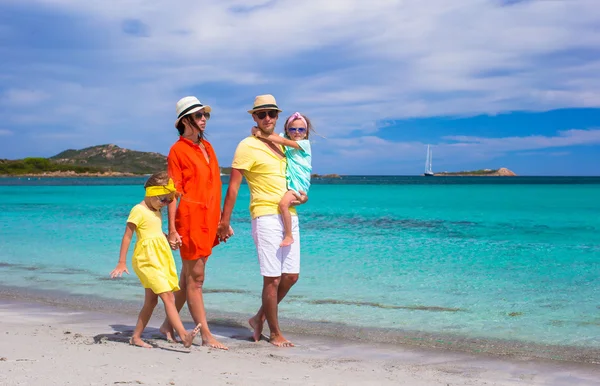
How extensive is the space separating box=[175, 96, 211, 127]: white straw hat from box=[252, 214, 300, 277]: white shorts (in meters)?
0.99

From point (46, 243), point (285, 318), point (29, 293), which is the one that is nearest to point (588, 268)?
point (285, 318)

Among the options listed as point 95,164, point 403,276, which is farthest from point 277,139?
point 95,164

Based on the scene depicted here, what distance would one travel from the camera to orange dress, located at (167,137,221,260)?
4629mm

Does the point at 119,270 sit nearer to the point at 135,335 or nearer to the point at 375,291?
the point at 135,335

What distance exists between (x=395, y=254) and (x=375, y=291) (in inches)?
158

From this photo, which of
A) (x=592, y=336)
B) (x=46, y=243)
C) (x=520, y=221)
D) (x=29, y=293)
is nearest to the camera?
(x=592, y=336)

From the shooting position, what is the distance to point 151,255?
457 cm

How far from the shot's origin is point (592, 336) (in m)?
5.64

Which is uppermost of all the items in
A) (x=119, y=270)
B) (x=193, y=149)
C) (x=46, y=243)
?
(x=193, y=149)

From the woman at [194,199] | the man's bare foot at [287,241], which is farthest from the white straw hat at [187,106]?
the man's bare foot at [287,241]

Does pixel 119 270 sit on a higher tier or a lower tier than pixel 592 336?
higher

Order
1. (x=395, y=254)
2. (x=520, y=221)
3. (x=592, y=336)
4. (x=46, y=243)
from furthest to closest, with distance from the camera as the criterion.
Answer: (x=520, y=221), (x=46, y=243), (x=395, y=254), (x=592, y=336)

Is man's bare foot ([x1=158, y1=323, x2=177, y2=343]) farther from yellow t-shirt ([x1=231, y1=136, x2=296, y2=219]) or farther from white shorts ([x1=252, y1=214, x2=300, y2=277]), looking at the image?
yellow t-shirt ([x1=231, y1=136, x2=296, y2=219])

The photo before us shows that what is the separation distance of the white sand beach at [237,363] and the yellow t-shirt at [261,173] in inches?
45.8
